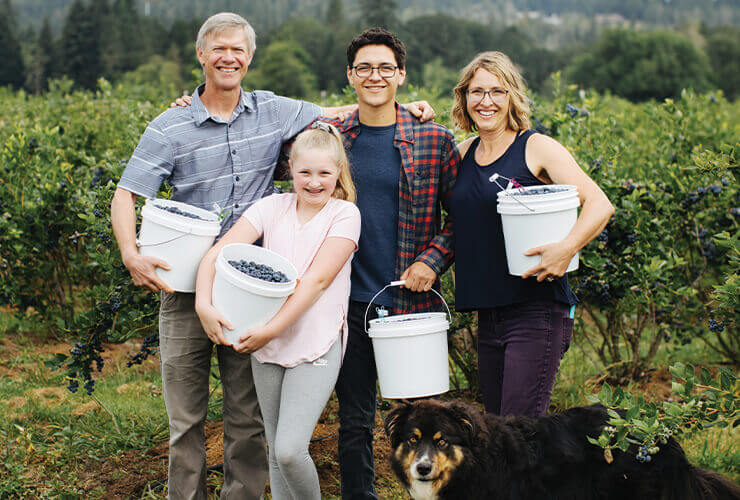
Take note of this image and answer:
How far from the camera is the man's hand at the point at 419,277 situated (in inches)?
131

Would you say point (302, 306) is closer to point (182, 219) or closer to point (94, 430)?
point (182, 219)

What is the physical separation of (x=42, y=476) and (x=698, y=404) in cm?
377

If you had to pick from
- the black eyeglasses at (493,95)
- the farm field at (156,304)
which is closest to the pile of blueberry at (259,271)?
the black eyeglasses at (493,95)

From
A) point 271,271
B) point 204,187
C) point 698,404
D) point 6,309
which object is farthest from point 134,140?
point 698,404

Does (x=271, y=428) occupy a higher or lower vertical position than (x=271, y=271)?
lower

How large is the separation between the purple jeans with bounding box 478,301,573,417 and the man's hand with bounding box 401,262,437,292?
0.34m

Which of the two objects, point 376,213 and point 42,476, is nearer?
point 376,213

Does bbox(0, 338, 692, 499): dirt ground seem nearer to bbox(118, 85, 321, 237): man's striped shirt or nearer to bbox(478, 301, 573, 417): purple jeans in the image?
bbox(478, 301, 573, 417): purple jeans

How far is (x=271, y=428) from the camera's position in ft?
10.5

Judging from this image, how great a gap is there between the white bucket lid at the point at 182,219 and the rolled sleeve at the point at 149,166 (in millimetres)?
155

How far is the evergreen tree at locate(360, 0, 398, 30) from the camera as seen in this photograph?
94881mm

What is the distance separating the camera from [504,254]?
3.22m

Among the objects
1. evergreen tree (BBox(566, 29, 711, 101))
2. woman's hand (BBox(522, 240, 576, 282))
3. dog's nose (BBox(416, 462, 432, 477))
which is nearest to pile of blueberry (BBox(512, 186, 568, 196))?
woman's hand (BBox(522, 240, 576, 282))

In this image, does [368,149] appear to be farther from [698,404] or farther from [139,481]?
[139,481]
